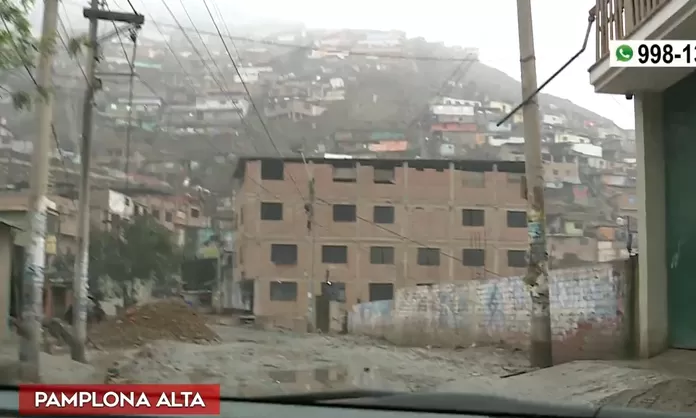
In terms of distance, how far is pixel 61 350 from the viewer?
3.08 metres

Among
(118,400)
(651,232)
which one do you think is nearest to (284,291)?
(118,400)

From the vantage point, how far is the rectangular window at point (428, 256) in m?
3.21

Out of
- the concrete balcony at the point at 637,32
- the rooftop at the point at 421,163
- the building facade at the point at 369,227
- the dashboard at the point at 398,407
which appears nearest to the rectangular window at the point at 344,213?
the building facade at the point at 369,227

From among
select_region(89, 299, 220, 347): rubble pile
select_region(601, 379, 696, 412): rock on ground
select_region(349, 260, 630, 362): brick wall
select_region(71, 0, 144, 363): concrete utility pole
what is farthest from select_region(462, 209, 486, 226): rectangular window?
select_region(71, 0, 144, 363): concrete utility pole

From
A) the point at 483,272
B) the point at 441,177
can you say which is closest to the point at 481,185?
the point at 441,177

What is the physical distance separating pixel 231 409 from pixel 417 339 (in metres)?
0.98

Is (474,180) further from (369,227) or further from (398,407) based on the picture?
(398,407)

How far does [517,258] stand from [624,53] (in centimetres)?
104

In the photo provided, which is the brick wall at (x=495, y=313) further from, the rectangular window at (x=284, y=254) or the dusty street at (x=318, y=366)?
the rectangular window at (x=284, y=254)

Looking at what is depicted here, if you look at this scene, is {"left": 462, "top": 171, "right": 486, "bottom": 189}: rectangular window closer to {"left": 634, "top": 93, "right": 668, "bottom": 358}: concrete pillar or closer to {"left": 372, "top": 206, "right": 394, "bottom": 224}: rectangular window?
{"left": 372, "top": 206, "right": 394, "bottom": 224}: rectangular window

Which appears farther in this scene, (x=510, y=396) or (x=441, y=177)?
(x=441, y=177)

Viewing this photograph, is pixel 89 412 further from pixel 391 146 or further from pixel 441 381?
pixel 391 146

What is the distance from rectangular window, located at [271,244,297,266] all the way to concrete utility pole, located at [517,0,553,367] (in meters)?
1.11

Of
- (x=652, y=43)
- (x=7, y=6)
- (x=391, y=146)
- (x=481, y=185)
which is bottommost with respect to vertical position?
(x=481, y=185)
